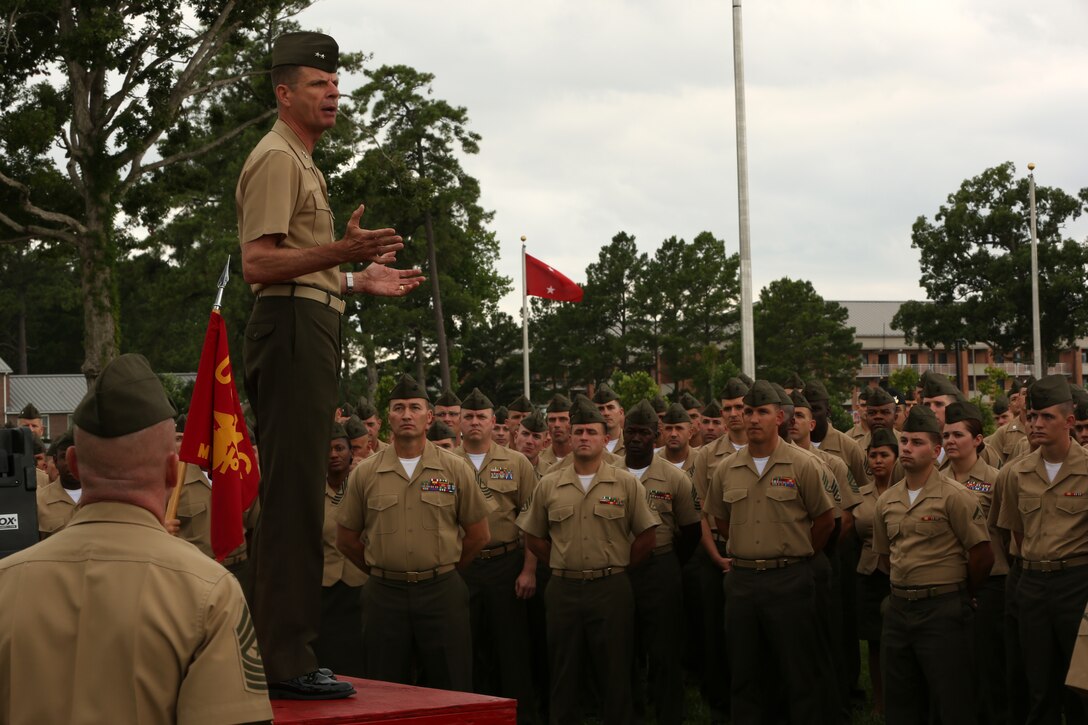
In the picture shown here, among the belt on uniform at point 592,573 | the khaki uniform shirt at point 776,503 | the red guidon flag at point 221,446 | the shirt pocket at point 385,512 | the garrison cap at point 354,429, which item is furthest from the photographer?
the garrison cap at point 354,429

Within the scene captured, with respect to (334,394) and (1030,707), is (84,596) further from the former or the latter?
(1030,707)

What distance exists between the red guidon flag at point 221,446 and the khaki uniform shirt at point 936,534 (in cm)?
479

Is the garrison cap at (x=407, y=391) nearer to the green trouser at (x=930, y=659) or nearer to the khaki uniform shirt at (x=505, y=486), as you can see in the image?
the khaki uniform shirt at (x=505, y=486)

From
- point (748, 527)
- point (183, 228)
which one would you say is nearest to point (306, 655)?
point (748, 527)

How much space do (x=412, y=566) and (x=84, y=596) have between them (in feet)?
20.4

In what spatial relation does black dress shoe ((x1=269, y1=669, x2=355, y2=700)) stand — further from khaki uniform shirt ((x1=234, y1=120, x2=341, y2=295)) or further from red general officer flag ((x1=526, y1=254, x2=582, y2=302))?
red general officer flag ((x1=526, y1=254, x2=582, y2=302))

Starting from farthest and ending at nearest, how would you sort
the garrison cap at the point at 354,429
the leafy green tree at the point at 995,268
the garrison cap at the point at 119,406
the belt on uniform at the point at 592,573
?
the leafy green tree at the point at 995,268 → the garrison cap at the point at 354,429 → the belt on uniform at the point at 592,573 → the garrison cap at the point at 119,406

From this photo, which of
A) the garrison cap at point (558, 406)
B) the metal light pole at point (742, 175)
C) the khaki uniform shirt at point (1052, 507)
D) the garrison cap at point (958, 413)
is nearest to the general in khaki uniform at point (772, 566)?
the garrison cap at point (958, 413)

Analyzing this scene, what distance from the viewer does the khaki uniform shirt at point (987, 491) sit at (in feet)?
28.2

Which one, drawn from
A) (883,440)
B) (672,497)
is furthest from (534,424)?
(883,440)

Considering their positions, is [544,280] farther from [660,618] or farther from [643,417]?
[660,618]

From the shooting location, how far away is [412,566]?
8.74 m

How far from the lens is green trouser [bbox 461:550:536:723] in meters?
10.2

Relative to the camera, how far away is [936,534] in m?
8.13
